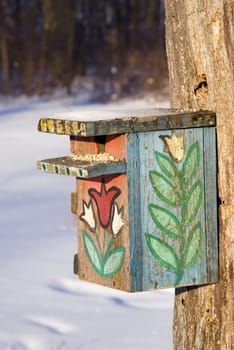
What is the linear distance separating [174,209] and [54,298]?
2.96 meters

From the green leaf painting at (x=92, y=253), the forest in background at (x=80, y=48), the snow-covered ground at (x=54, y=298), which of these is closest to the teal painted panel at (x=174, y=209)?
the green leaf painting at (x=92, y=253)

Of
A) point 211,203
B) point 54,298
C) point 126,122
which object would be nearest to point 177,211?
point 211,203

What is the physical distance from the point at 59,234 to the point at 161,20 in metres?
16.5

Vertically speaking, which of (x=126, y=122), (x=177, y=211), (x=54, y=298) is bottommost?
(x=54, y=298)

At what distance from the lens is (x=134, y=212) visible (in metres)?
2.96

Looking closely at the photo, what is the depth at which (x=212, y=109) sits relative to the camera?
9.93ft

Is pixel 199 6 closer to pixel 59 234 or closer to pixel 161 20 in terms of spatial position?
pixel 59 234

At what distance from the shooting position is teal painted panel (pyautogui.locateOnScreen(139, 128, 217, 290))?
2979 mm

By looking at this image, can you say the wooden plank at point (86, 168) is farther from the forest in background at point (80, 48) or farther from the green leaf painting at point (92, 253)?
the forest in background at point (80, 48)

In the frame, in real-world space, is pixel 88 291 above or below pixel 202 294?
below

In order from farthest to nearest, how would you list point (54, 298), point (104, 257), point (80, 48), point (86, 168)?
1. point (80, 48)
2. point (54, 298)
3. point (104, 257)
4. point (86, 168)

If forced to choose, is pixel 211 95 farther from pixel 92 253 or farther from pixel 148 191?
pixel 92 253

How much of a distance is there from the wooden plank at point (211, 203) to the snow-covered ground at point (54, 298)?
2022mm

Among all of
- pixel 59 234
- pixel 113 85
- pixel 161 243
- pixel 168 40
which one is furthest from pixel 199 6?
pixel 113 85
